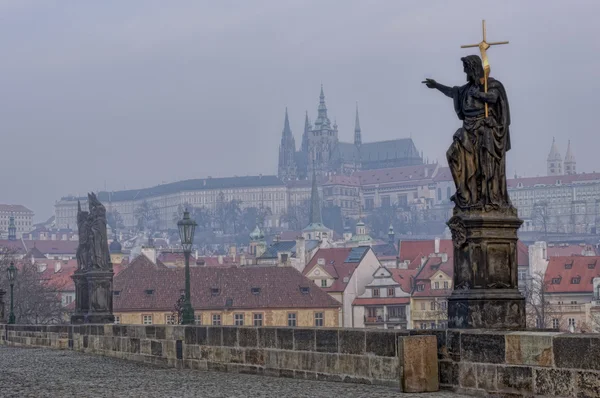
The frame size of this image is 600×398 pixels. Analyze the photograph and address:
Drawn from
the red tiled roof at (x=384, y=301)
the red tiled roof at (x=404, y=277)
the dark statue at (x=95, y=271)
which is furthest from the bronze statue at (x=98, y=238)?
the red tiled roof at (x=404, y=277)

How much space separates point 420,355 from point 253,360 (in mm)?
4056

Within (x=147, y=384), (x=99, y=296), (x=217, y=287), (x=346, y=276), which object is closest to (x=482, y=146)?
(x=147, y=384)

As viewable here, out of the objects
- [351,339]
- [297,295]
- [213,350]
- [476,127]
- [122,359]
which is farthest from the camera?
[297,295]

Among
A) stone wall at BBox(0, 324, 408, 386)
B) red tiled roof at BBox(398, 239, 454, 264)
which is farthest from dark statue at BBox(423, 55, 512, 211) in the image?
red tiled roof at BBox(398, 239, 454, 264)

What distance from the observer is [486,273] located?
36.8 ft

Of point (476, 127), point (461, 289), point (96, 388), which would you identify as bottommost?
point (96, 388)

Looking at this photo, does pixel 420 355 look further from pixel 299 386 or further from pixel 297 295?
pixel 297 295

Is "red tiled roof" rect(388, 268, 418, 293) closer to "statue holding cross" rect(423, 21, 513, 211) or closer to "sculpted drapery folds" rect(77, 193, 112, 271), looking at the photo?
"sculpted drapery folds" rect(77, 193, 112, 271)

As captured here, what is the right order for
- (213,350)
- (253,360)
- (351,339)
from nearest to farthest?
1. (351,339)
2. (253,360)
3. (213,350)

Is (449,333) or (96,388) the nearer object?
(449,333)

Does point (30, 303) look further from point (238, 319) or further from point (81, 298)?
point (81, 298)

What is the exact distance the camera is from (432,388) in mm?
10758

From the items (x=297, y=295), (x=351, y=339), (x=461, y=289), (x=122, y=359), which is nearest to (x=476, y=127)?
(x=461, y=289)

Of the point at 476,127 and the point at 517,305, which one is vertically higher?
the point at 476,127
